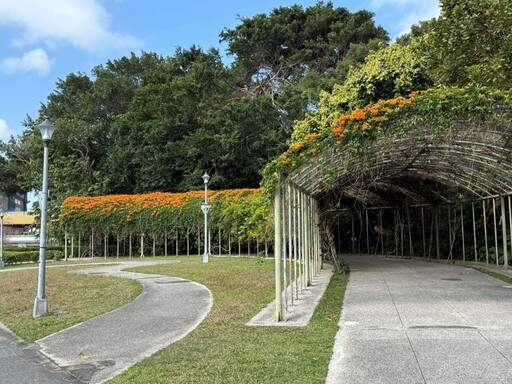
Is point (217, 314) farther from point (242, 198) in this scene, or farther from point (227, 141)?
point (227, 141)

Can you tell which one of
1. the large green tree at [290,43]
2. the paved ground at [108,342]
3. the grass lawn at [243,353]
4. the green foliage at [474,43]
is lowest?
the paved ground at [108,342]

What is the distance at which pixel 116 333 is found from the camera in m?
7.57

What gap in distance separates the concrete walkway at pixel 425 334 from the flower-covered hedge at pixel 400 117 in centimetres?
285

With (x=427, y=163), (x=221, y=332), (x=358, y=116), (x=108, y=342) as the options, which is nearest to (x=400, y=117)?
(x=358, y=116)

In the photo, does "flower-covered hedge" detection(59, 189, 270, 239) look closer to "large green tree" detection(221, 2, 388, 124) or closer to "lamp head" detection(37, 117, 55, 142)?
"large green tree" detection(221, 2, 388, 124)

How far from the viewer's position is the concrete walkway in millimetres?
4871

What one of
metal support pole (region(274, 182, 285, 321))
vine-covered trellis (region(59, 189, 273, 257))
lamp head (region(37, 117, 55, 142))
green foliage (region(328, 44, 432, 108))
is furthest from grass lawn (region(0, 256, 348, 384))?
vine-covered trellis (region(59, 189, 273, 257))

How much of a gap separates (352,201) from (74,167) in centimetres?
2346

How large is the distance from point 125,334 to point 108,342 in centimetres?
46

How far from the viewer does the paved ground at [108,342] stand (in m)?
5.66

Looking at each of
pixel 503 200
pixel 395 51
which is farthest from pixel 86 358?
pixel 395 51

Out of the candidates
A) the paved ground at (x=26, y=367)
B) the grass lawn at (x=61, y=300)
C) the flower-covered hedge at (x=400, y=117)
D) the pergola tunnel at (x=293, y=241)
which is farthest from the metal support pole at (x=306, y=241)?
the paved ground at (x=26, y=367)

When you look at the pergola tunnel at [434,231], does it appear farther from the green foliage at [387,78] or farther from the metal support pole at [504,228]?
the green foliage at [387,78]

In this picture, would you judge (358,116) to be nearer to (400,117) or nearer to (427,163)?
(400,117)
